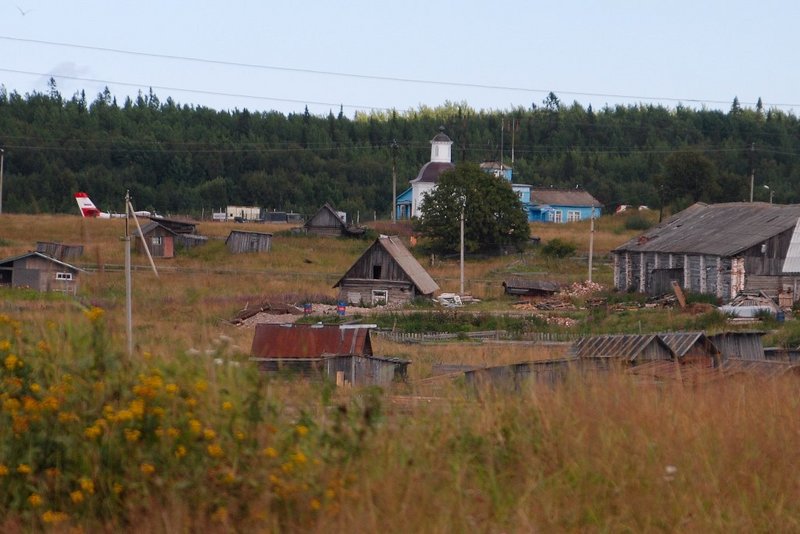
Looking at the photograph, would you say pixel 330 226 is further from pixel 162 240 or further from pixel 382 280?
pixel 382 280

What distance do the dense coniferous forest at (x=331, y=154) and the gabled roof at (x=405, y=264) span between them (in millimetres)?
29363

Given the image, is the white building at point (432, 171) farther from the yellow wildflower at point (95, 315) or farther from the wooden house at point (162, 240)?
the yellow wildflower at point (95, 315)

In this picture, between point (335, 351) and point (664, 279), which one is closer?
point (335, 351)

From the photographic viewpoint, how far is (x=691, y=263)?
37375mm

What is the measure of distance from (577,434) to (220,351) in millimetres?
1805

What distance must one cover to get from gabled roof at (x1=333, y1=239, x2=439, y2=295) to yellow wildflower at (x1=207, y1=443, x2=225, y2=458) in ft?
109

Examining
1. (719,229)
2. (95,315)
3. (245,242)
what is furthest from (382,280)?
(95,315)

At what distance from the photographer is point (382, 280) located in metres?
38.7

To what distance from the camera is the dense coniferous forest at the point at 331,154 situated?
81.1 meters

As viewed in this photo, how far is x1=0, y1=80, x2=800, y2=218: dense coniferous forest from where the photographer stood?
266 feet

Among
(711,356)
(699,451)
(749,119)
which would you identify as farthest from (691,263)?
(749,119)

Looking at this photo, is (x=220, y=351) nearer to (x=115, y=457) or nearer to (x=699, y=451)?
(x=115, y=457)

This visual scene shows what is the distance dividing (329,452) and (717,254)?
3290 cm

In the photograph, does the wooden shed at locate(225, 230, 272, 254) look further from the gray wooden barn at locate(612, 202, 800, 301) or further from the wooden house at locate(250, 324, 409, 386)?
the wooden house at locate(250, 324, 409, 386)
